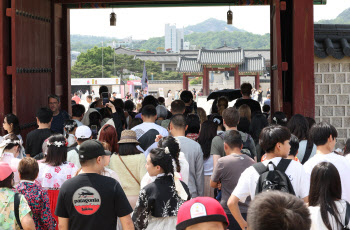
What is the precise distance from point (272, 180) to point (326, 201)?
516 millimetres

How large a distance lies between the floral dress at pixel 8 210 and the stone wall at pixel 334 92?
593 cm

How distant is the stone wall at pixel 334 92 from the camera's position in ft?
28.6

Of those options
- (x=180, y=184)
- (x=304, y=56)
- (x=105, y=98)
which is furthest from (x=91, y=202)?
(x=105, y=98)

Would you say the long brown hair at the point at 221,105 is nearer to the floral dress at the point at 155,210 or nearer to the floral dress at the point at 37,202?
the floral dress at the point at 37,202

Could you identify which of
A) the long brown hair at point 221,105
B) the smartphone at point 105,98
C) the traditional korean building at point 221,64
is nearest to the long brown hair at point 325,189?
the long brown hair at point 221,105

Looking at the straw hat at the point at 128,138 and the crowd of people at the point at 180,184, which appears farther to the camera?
the straw hat at the point at 128,138

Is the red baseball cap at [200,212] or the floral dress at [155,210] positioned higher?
the red baseball cap at [200,212]

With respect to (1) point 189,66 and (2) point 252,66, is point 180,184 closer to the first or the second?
(2) point 252,66

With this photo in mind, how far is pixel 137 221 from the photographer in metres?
3.73

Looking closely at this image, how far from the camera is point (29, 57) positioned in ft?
28.8

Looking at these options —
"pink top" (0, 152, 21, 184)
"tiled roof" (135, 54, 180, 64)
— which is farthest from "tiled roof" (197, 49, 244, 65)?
"pink top" (0, 152, 21, 184)

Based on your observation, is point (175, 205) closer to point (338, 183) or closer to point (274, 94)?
point (338, 183)

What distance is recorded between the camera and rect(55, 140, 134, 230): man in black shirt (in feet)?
11.9

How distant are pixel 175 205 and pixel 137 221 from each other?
29 centimetres
